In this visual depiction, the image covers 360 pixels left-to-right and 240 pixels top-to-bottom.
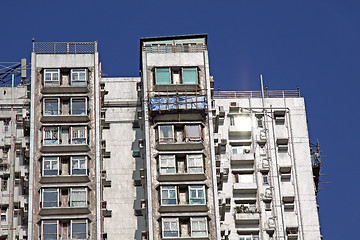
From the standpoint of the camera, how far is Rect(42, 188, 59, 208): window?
343ft

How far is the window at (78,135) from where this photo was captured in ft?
356

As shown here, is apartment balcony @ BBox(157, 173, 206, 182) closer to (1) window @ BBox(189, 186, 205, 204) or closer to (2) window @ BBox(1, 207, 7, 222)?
(1) window @ BBox(189, 186, 205, 204)

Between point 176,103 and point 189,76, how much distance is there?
4549 mm

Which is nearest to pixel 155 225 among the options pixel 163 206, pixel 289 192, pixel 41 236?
pixel 163 206

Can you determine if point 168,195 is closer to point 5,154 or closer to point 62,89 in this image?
point 62,89

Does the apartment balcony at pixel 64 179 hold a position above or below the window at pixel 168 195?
above

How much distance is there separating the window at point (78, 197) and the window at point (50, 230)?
9.78 ft

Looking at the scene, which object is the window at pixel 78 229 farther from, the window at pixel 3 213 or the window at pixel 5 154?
the window at pixel 5 154

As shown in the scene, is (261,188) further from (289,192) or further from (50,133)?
(50,133)

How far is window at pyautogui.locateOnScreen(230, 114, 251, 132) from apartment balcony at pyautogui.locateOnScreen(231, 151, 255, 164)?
11.8 ft

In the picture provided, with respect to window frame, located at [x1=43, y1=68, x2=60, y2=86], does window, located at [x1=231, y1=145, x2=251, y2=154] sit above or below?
below

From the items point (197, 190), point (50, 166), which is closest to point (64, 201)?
point (50, 166)

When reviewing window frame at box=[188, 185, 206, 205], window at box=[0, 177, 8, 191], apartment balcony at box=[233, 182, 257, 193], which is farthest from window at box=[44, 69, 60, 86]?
apartment balcony at box=[233, 182, 257, 193]

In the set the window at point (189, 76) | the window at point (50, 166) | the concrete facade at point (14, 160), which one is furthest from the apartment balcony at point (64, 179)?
the window at point (189, 76)
